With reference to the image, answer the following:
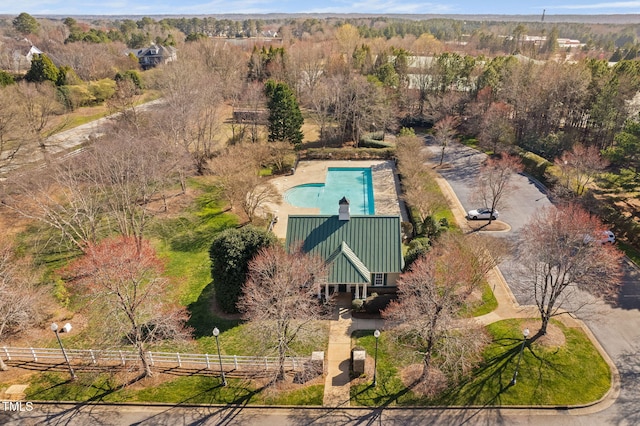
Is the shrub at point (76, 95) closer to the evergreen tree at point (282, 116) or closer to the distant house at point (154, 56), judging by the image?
the evergreen tree at point (282, 116)

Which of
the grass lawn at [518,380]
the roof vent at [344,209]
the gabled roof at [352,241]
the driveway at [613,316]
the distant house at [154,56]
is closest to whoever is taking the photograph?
the driveway at [613,316]

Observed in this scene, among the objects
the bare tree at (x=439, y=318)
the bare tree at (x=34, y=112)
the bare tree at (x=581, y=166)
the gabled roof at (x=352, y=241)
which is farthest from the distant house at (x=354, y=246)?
the bare tree at (x=34, y=112)

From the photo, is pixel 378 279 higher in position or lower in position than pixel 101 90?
lower

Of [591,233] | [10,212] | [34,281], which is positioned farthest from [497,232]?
[10,212]

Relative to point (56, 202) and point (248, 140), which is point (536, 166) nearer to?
point (248, 140)

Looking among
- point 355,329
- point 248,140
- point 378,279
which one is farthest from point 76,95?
point 355,329

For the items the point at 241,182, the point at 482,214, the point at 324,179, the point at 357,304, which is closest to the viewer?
the point at 357,304

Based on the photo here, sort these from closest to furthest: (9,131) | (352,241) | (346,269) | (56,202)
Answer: (346,269)
(352,241)
(56,202)
(9,131)
